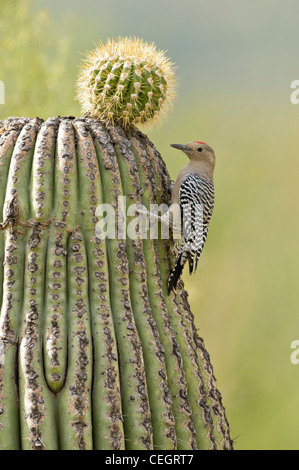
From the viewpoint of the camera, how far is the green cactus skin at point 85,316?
224 centimetres

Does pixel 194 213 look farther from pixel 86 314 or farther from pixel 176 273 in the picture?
pixel 86 314

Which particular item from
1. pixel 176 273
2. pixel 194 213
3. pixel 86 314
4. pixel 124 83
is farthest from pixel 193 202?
pixel 86 314

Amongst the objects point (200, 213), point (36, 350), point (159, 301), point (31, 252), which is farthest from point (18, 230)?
point (200, 213)

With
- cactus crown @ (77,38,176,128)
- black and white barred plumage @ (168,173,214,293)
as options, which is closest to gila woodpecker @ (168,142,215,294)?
black and white barred plumage @ (168,173,214,293)

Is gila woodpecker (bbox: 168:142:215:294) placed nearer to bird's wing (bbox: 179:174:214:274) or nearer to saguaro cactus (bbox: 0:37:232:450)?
bird's wing (bbox: 179:174:214:274)

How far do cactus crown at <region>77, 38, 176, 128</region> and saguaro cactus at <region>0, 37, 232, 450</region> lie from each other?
0.06m

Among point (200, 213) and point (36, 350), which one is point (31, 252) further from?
point (200, 213)

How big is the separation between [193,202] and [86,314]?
86 cm

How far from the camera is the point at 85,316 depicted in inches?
92.8

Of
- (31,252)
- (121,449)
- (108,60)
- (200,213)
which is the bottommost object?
(121,449)

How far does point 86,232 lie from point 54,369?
0.51 meters

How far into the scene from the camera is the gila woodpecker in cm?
280
